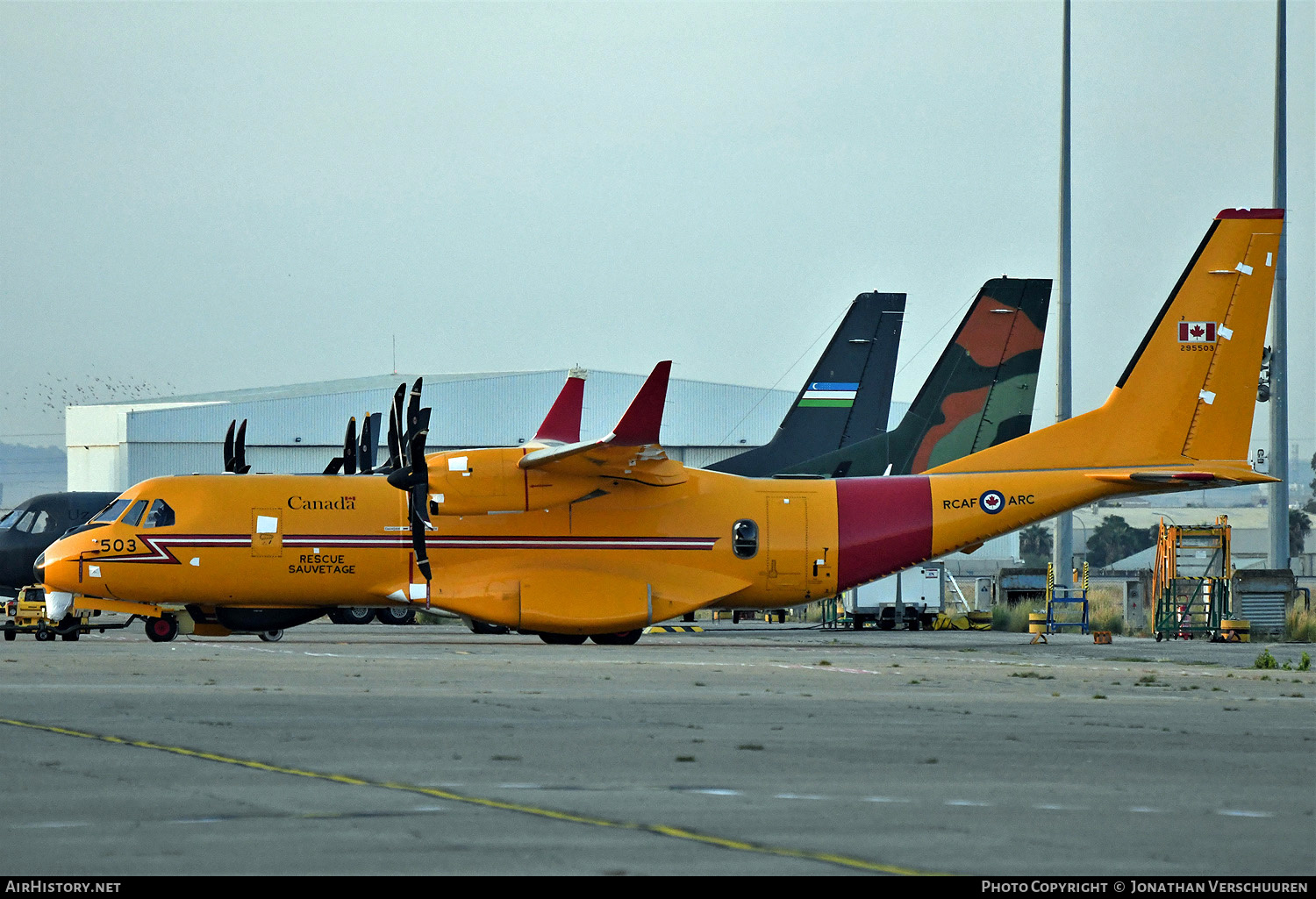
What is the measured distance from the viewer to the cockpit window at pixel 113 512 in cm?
2681

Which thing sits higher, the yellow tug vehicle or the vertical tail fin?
the vertical tail fin

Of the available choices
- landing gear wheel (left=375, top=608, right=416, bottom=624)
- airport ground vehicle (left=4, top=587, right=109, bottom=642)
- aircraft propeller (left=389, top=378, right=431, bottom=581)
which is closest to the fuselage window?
aircraft propeller (left=389, top=378, right=431, bottom=581)

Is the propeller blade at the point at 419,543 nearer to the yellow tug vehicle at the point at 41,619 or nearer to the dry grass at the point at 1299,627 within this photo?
the yellow tug vehicle at the point at 41,619

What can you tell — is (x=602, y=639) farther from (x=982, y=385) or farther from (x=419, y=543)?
(x=982, y=385)

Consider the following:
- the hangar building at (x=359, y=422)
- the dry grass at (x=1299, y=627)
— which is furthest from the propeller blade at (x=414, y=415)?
the hangar building at (x=359, y=422)

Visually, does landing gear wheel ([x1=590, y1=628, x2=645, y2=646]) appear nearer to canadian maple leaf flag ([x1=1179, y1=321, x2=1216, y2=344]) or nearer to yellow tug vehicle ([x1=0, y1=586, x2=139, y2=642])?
yellow tug vehicle ([x1=0, y1=586, x2=139, y2=642])

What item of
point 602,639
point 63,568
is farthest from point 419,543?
point 63,568

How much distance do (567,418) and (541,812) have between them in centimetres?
1908

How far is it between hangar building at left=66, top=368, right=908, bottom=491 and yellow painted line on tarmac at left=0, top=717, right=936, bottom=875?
50.7m

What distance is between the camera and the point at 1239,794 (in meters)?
9.70

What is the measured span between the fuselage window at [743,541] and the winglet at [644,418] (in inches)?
133

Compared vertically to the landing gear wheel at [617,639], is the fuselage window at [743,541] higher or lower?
higher

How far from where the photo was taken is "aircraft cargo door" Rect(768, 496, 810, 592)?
89.1 ft

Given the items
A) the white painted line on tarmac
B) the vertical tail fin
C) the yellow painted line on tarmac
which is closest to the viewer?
the yellow painted line on tarmac
